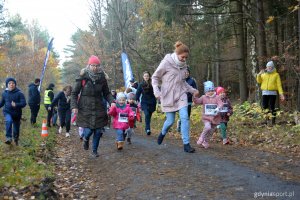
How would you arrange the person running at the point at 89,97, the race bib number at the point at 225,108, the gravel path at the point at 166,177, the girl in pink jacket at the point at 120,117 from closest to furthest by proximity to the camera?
the gravel path at the point at 166,177 → the person running at the point at 89,97 → the girl in pink jacket at the point at 120,117 → the race bib number at the point at 225,108

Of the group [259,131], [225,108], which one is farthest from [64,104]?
[259,131]

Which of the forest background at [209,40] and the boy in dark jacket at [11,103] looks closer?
the boy in dark jacket at [11,103]

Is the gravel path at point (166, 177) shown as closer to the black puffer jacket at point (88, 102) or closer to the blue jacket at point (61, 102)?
the black puffer jacket at point (88, 102)

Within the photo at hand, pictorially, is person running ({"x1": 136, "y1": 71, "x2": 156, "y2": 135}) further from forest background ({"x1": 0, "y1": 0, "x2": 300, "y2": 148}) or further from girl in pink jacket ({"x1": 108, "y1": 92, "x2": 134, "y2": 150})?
forest background ({"x1": 0, "y1": 0, "x2": 300, "y2": 148})

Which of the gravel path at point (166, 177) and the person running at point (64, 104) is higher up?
the person running at point (64, 104)

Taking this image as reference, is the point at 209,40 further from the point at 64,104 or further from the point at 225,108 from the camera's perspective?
the point at 225,108

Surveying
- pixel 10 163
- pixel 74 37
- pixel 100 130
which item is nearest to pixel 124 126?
pixel 100 130

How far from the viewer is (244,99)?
17688 mm

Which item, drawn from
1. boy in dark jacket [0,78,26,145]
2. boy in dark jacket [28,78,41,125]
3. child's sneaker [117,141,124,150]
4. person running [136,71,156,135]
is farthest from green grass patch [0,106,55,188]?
boy in dark jacket [28,78,41,125]

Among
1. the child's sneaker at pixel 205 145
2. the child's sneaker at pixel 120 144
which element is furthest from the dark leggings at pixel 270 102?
the child's sneaker at pixel 120 144

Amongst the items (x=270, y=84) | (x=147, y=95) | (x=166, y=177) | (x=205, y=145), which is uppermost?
(x=270, y=84)

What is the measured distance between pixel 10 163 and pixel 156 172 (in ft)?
11.2

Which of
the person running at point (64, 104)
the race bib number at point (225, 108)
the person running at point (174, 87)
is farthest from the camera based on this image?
the person running at point (64, 104)

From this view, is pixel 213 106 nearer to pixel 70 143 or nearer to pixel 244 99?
pixel 70 143
